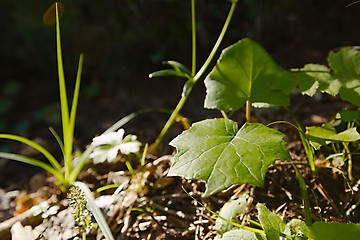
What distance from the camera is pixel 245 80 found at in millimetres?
1251

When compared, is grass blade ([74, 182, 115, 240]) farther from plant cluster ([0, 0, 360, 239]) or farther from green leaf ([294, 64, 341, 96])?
green leaf ([294, 64, 341, 96])

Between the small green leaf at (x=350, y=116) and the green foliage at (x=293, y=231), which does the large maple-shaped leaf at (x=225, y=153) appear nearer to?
the green foliage at (x=293, y=231)

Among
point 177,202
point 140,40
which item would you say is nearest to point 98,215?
point 177,202

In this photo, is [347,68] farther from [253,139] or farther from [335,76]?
[253,139]

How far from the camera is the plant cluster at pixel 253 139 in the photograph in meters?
0.93

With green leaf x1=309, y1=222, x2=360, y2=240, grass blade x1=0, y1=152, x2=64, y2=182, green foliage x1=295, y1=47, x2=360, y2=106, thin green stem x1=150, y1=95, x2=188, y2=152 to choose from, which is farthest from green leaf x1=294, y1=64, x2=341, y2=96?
grass blade x1=0, y1=152, x2=64, y2=182

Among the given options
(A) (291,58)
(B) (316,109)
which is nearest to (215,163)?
(B) (316,109)

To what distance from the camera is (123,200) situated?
49.8 inches

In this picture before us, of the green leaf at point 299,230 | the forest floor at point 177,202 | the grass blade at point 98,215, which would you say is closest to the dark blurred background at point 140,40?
the forest floor at point 177,202

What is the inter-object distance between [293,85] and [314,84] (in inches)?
2.1

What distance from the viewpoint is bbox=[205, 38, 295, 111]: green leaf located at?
121 centimetres

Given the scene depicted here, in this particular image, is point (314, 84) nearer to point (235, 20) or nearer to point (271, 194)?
point (271, 194)

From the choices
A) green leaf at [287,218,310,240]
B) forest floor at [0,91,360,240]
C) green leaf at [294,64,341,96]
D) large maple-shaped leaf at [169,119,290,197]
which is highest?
green leaf at [294,64,341,96]

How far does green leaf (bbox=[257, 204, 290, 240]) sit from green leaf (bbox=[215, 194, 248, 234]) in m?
0.14
